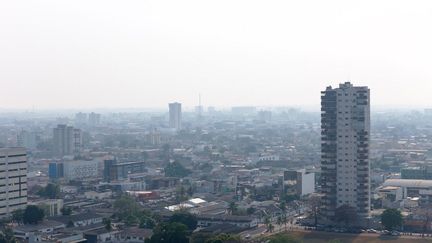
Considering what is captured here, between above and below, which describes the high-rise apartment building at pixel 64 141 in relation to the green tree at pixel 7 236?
above

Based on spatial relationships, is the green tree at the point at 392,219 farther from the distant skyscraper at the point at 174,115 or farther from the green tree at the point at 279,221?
the distant skyscraper at the point at 174,115

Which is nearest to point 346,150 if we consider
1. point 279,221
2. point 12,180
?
point 279,221

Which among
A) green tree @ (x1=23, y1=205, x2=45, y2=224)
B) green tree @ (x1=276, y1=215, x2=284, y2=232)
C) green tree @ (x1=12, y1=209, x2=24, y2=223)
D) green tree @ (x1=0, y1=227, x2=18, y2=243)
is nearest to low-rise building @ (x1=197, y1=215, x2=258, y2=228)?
green tree @ (x1=276, y1=215, x2=284, y2=232)

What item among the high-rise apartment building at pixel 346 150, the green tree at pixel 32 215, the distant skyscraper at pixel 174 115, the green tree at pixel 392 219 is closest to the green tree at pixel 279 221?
the high-rise apartment building at pixel 346 150

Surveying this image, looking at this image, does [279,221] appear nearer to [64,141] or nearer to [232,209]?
[232,209]

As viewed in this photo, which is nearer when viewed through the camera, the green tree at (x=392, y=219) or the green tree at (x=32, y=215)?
the green tree at (x=392, y=219)

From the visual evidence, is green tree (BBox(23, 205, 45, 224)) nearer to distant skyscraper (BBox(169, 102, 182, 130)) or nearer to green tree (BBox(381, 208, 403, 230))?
green tree (BBox(381, 208, 403, 230))
